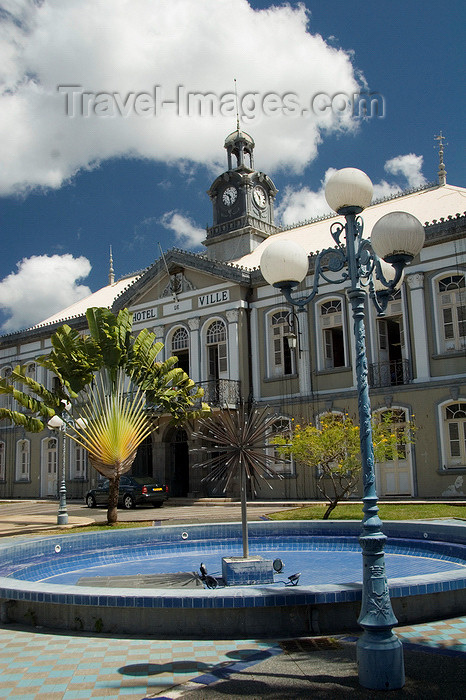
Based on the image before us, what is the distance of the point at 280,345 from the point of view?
1093 inches

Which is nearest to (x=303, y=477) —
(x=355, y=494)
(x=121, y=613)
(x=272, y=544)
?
(x=355, y=494)

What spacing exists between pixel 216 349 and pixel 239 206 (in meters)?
8.18

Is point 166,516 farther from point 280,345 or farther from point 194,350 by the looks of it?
point 194,350

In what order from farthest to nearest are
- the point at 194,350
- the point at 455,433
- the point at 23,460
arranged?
the point at 23,460, the point at 194,350, the point at 455,433

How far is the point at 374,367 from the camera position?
24.4 meters

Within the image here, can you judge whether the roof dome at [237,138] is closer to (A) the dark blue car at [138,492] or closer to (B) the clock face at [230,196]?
(B) the clock face at [230,196]

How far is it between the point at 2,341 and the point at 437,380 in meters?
27.7

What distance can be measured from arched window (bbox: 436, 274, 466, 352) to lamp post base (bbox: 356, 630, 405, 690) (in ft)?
60.9

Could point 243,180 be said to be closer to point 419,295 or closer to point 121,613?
point 419,295

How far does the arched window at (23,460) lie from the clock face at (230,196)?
17.4 metres

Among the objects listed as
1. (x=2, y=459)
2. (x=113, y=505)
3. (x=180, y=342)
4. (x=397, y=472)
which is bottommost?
(x=113, y=505)

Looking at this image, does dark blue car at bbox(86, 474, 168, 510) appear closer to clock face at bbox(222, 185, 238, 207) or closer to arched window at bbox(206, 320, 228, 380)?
arched window at bbox(206, 320, 228, 380)

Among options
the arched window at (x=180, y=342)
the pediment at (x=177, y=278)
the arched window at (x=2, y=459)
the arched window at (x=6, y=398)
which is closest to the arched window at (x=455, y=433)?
the pediment at (x=177, y=278)

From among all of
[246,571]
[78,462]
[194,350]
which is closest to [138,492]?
[194,350]
